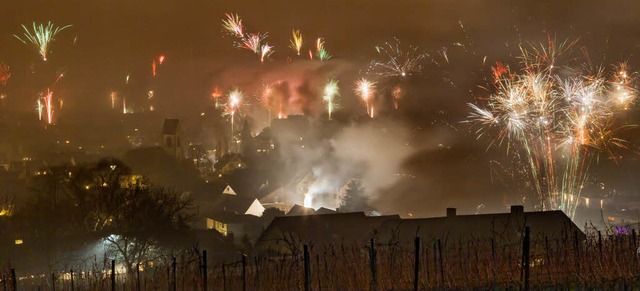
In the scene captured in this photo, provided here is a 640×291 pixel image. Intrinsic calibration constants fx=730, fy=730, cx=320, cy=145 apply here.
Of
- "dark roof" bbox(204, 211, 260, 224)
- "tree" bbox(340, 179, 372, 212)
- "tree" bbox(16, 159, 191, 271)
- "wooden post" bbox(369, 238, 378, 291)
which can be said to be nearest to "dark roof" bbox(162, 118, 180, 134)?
"tree" bbox(340, 179, 372, 212)

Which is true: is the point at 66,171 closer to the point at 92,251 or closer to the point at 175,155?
the point at 92,251

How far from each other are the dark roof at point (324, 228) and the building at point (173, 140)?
36.2 metres

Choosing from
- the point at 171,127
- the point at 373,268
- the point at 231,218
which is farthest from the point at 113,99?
the point at 373,268

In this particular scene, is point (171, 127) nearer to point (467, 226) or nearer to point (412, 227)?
point (412, 227)

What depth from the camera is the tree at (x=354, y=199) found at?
184ft

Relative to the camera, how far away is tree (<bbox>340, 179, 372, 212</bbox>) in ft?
184

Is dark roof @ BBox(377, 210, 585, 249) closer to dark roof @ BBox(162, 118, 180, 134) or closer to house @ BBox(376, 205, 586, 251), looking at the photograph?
house @ BBox(376, 205, 586, 251)

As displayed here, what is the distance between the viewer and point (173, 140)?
2736 inches

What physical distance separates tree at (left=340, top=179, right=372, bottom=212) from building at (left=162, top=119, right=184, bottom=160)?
18.1 metres

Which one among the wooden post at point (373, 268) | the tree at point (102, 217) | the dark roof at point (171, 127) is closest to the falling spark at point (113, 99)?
the dark roof at point (171, 127)

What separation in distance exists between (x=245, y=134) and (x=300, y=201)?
66.7 ft

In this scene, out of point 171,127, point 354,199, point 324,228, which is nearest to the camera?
point 324,228

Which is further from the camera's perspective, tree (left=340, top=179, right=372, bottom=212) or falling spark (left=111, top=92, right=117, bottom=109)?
falling spark (left=111, top=92, right=117, bottom=109)

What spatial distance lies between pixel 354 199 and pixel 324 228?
2482 cm
